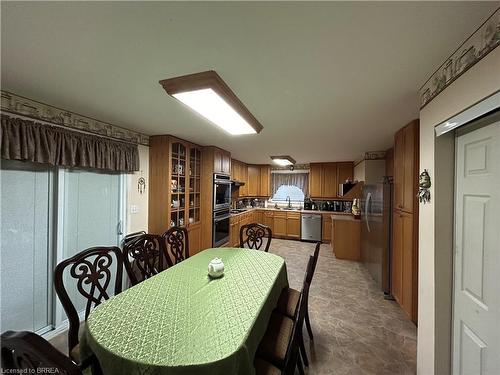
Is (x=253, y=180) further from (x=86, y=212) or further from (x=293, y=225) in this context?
(x=86, y=212)

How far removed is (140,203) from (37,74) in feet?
6.20

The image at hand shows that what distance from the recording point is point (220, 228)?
419 cm

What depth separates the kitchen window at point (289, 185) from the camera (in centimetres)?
632

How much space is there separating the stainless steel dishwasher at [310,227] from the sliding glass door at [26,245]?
16.2ft

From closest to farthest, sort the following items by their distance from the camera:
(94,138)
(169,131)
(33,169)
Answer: (33,169), (94,138), (169,131)

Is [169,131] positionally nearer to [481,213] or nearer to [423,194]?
[423,194]

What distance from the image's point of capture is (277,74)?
4.52ft

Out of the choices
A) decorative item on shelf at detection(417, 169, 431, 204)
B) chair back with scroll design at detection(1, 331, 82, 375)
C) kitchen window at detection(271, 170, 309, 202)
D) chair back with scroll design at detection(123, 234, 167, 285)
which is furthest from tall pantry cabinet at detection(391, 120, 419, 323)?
kitchen window at detection(271, 170, 309, 202)

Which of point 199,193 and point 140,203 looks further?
point 199,193

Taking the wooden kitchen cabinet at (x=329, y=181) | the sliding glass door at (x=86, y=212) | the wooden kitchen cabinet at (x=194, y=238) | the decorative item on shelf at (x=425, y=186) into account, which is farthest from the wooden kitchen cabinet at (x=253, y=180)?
the decorative item on shelf at (x=425, y=186)

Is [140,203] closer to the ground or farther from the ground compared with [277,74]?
closer to the ground

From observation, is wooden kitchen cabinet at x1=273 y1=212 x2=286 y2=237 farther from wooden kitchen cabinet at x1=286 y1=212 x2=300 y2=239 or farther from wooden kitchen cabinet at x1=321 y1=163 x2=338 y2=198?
wooden kitchen cabinet at x1=321 y1=163 x2=338 y2=198

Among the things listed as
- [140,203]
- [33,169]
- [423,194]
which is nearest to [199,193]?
[140,203]

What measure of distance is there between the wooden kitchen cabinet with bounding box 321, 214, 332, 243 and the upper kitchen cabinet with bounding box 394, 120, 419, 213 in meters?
2.98
